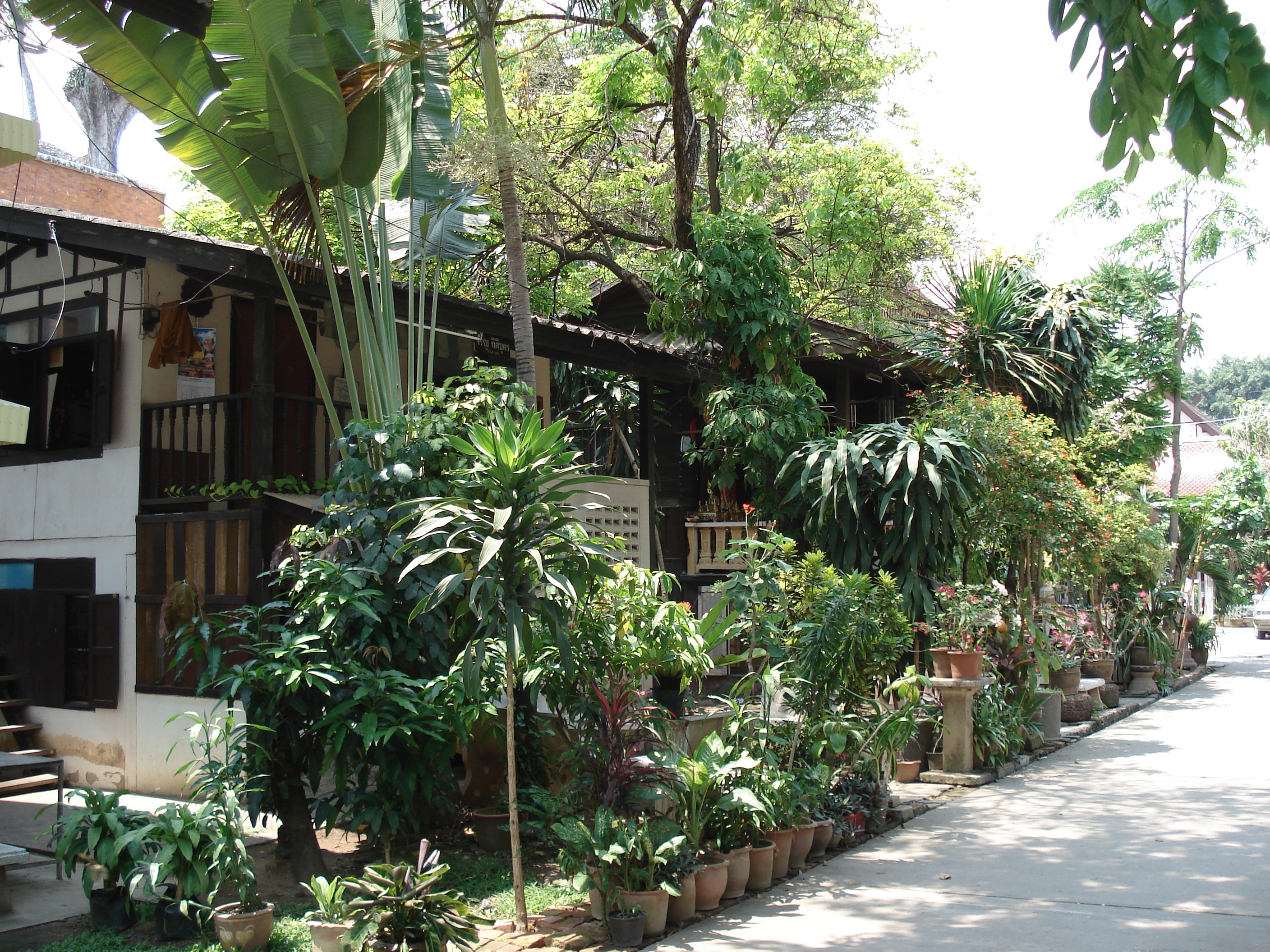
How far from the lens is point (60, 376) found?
10258 millimetres

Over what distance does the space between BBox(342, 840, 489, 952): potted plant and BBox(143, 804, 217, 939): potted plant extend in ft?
2.70

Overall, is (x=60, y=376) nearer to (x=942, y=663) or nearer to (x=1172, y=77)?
(x=942, y=663)

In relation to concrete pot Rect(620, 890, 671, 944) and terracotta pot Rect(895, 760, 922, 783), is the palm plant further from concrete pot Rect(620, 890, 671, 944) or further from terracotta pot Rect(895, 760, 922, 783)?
terracotta pot Rect(895, 760, 922, 783)

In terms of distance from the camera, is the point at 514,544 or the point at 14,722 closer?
the point at 514,544

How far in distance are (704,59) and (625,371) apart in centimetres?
375

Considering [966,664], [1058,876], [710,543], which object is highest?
[710,543]

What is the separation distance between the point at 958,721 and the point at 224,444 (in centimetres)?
709

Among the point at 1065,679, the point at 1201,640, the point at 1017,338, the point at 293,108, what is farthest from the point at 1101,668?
the point at 293,108

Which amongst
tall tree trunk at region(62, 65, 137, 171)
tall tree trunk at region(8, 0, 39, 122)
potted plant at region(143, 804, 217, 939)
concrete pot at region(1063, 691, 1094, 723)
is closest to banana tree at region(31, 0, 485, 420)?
tall tree trunk at region(8, 0, 39, 122)

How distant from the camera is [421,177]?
9.27 m

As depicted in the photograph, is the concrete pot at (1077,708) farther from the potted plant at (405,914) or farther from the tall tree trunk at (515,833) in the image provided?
the potted plant at (405,914)

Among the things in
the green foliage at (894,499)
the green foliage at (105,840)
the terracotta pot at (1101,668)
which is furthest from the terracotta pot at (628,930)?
the terracotta pot at (1101,668)

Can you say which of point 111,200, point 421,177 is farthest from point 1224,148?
point 111,200

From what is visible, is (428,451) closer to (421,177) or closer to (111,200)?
(421,177)
